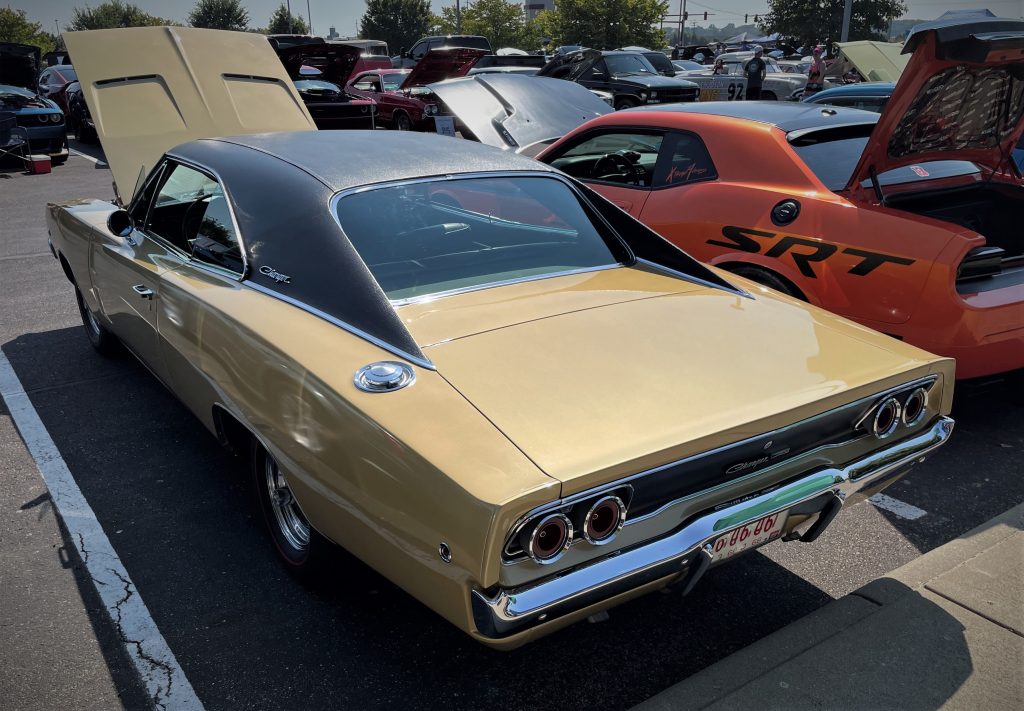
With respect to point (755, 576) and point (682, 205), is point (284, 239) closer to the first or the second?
point (755, 576)

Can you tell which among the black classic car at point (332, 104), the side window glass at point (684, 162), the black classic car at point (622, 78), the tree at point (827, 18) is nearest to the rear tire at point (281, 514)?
the side window glass at point (684, 162)

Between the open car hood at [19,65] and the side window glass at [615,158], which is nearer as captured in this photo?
the side window glass at [615,158]

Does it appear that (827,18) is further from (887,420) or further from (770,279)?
(887,420)

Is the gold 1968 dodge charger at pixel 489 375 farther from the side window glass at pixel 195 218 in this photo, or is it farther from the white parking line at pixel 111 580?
the white parking line at pixel 111 580

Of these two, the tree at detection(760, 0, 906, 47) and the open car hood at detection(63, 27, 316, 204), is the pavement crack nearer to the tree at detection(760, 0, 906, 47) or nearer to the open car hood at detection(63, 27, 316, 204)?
the open car hood at detection(63, 27, 316, 204)

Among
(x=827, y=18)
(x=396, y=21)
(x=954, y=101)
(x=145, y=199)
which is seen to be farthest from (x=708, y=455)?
(x=396, y=21)

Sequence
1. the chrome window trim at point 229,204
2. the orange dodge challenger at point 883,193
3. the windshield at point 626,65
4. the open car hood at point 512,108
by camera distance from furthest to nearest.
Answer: the windshield at point 626,65 → the open car hood at point 512,108 → the orange dodge challenger at point 883,193 → the chrome window trim at point 229,204

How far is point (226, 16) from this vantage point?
7119 centimetres

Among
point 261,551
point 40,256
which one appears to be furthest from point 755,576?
point 40,256

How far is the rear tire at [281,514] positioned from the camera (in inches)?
115

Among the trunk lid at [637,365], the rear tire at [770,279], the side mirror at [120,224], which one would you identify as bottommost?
the rear tire at [770,279]

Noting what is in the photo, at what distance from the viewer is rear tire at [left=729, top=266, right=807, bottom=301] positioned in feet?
14.3

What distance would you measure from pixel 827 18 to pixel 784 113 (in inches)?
2006

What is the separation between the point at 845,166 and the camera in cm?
458
